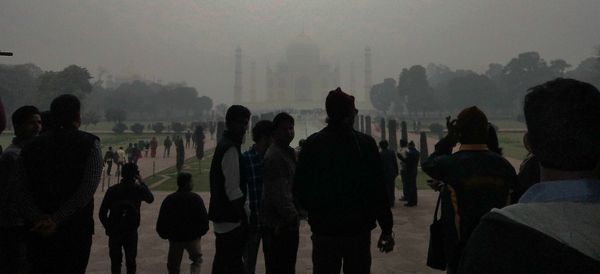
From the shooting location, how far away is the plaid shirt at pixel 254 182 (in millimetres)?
4742

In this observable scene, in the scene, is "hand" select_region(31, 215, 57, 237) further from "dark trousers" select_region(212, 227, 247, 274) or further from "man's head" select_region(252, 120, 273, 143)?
"man's head" select_region(252, 120, 273, 143)

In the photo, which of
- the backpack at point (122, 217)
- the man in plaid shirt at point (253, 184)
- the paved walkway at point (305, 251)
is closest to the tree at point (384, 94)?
the paved walkway at point (305, 251)

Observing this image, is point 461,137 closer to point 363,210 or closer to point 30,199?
point 363,210

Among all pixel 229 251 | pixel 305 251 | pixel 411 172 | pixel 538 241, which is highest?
pixel 538 241

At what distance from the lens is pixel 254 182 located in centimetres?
476

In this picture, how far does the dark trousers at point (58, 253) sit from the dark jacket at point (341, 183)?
157 centimetres

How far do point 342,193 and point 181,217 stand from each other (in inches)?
106

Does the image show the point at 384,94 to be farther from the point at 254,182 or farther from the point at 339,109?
the point at 339,109

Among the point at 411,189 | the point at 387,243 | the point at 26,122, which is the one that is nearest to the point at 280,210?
the point at 387,243

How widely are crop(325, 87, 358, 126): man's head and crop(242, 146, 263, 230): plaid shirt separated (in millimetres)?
1376

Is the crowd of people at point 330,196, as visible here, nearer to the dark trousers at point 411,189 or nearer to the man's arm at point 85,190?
the man's arm at point 85,190

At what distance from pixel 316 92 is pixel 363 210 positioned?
148 meters

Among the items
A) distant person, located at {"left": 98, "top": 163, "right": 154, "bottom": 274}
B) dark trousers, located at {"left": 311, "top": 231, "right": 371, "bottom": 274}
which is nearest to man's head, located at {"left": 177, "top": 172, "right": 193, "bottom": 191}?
distant person, located at {"left": 98, "top": 163, "right": 154, "bottom": 274}

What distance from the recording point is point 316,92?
150 m
